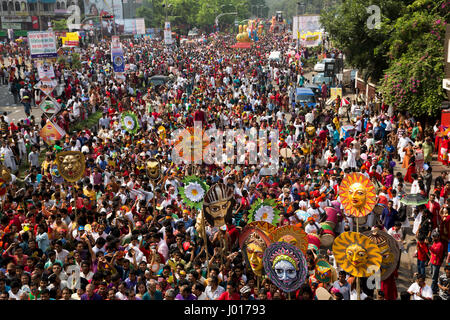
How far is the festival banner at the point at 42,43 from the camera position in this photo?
2411 centimetres

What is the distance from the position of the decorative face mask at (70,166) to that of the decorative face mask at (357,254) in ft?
18.8

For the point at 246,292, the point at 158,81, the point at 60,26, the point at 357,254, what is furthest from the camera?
the point at 60,26

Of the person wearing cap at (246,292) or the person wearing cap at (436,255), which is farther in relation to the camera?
the person wearing cap at (436,255)

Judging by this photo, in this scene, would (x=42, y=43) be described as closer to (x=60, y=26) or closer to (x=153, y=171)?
(x=153, y=171)

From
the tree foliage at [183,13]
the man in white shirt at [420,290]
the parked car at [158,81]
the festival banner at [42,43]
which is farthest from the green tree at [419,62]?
the tree foliage at [183,13]

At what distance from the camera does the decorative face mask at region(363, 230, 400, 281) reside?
6.89m

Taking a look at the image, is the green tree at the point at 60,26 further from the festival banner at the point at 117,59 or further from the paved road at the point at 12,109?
the festival banner at the point at 117,59

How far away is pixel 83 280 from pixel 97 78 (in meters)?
26.4

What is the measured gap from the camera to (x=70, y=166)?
33.0 feet

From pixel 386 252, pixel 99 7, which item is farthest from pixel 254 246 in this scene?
pixel 99 7

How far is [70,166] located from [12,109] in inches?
715

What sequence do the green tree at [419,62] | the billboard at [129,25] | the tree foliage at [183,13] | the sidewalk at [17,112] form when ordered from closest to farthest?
the green tree at [419,62] → the sidewalk at [17,112] → the billboard at [129,25] → the tree foliage at [183,13]

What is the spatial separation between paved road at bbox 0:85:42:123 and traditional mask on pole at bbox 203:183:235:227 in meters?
17.8

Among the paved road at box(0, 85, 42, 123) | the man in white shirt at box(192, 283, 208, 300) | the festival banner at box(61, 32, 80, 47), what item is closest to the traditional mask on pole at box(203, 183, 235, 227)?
the man in white shirt at box(192, 283, 208, 300)
